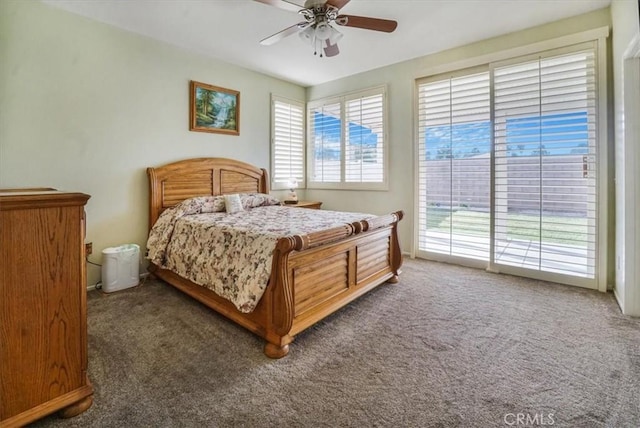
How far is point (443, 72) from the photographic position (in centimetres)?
388

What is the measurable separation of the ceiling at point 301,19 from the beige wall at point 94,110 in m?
0.22

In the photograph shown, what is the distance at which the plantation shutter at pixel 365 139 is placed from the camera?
4.48m

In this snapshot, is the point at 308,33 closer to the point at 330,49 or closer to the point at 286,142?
the point at 330,49

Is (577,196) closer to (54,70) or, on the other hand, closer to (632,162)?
(632,162)

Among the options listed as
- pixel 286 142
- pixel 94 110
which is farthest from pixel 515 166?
pixel 94 110

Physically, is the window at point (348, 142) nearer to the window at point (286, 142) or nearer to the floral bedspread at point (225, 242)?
the window at point (286, 142)

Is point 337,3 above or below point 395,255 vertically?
above

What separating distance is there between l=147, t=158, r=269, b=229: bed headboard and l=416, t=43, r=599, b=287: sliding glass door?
2398 mm

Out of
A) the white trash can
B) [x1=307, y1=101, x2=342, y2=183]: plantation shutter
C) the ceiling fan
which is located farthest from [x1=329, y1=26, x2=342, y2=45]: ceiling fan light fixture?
the white trash can

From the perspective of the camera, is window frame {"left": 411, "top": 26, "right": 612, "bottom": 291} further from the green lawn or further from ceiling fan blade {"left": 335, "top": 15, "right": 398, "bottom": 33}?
ceiling fan blade {"left": 335, "top": 15, "right": 398, "bottom": 33}

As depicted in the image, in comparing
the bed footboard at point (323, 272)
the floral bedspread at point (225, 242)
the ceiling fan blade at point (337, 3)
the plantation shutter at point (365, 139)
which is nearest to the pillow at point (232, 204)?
the floral bedspread at point (225, 242)

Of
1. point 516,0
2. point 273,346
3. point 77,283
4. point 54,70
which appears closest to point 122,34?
point 54,70

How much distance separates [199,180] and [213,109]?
38.5 inches

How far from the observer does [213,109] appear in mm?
4039
